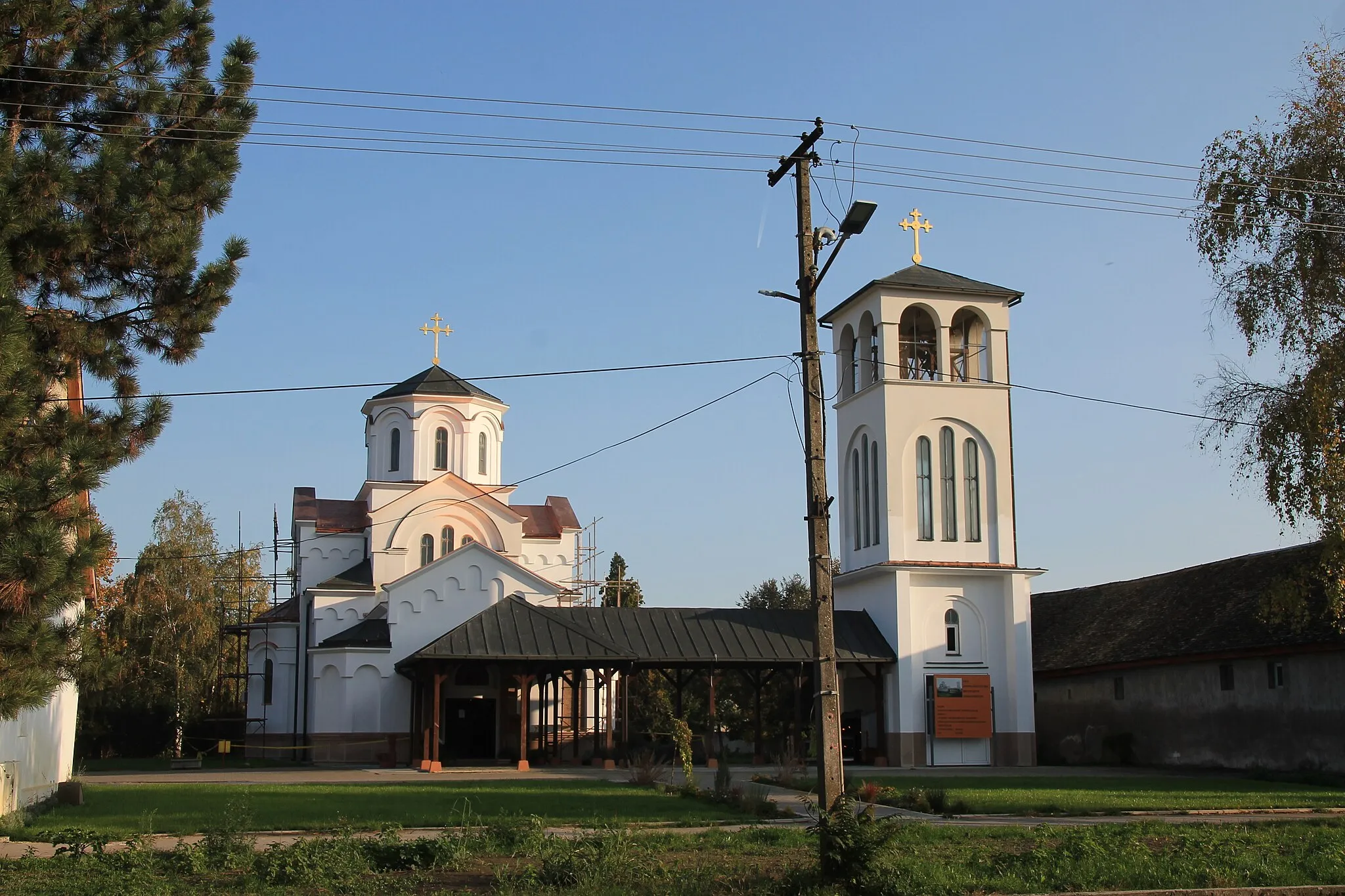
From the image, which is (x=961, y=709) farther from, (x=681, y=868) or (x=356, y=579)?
(x=681, y=868)

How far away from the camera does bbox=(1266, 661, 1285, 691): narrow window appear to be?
29.3m

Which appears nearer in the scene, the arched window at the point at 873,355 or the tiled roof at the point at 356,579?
the arched window at the point at 873,355

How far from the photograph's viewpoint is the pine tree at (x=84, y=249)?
1030 centimetres

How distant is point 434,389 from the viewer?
45.8 m

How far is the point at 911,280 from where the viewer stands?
120 feet

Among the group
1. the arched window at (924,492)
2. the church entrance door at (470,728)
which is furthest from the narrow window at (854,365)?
the church entrance door at (470,728)

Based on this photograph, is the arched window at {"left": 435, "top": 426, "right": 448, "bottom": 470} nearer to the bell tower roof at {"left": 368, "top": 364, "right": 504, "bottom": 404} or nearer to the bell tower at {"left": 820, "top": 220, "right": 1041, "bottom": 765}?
the bell tower roof at {"left": 368, "top": 364, "right": 504, "bottom": 404}

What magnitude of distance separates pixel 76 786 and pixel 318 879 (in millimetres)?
11815

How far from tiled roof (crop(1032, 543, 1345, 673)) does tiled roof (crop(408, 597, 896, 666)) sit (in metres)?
6.60

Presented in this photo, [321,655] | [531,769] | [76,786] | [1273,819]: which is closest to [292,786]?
[76,786]

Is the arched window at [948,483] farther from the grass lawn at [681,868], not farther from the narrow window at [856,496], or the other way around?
the grass lawn at [681,868]

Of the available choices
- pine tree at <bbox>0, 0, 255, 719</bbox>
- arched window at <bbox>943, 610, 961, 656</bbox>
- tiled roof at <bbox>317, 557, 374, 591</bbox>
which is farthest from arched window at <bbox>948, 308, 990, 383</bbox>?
pine tree at <bbox>0, 0, 255, 719</bbox>

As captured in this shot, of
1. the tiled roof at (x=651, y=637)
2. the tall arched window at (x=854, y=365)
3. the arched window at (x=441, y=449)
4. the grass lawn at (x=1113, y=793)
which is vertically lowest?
the grass lawn at (x=1113, y=793)

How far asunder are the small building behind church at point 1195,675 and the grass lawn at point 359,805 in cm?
1351
